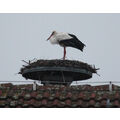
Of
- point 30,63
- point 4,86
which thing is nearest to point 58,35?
point 30,63

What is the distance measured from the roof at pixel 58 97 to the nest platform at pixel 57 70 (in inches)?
52.5

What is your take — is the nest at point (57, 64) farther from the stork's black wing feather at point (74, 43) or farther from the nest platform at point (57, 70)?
the stork's black wing feather at point (74, 43)

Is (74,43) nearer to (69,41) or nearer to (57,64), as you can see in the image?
(69,41)

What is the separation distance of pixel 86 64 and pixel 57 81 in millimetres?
780

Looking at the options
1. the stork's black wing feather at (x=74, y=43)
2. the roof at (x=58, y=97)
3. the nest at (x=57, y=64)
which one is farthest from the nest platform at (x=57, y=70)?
the roof at (x=58, y=97)

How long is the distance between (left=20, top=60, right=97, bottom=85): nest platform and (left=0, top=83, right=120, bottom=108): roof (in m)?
1.33

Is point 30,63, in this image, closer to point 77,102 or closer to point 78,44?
point 78,44

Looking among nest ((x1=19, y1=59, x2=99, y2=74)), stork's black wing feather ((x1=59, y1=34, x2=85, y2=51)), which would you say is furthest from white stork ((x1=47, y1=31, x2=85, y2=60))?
nest ((x1=19, y1=59, x2=99, y2=74))

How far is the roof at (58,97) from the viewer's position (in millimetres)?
7477

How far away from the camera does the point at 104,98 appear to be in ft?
24.7

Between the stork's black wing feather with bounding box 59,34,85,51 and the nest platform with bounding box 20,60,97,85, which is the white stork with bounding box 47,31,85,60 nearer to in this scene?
the stork's black wing feather with bounding box 59,34,85,51

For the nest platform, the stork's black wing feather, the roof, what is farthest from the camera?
the stork's black wing feather

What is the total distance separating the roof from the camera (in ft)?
24.5

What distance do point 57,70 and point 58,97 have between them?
70.7 inches
